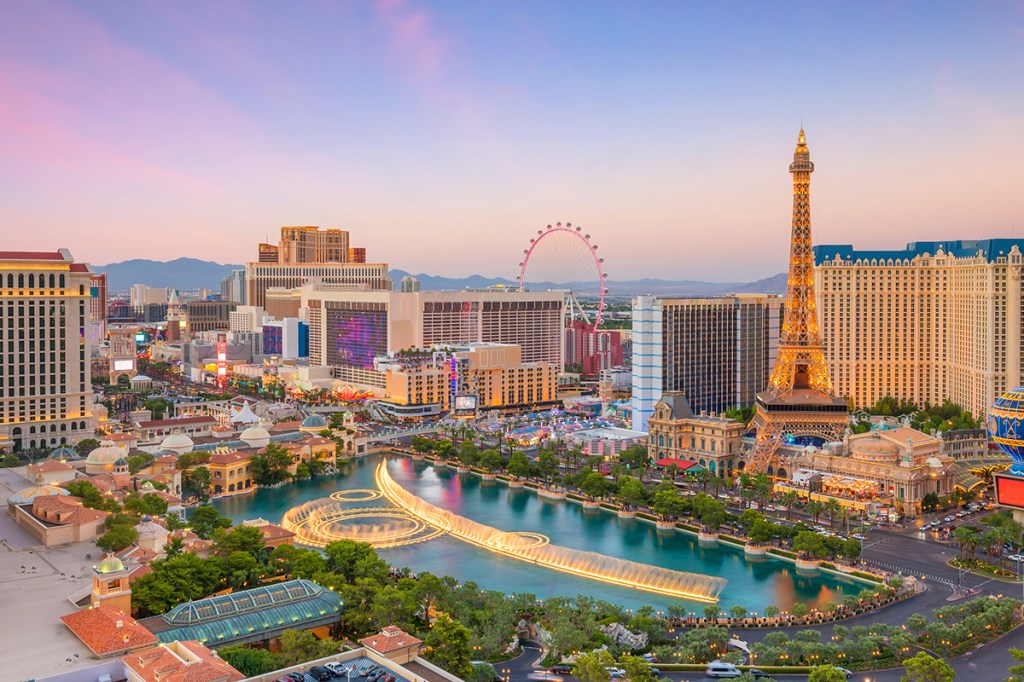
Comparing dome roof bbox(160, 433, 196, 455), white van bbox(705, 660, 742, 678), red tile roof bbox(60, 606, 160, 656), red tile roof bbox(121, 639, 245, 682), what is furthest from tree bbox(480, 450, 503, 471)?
red tile roof bbox(121, 639, 245, 682)

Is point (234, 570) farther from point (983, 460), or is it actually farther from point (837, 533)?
point (983, 460)

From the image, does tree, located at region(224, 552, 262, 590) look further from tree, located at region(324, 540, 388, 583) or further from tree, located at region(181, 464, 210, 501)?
tree, located at region(181, 464, 210, 501)

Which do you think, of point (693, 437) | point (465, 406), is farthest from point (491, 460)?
point (465, 406)

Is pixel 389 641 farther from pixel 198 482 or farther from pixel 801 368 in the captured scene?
pixel 801 368

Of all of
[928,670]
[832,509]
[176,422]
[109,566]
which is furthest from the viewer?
[176,422]

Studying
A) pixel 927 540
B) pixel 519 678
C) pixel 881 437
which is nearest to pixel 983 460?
pixel 881 437

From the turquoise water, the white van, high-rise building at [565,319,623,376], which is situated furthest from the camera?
high-rise building at [565,319,623,376]
